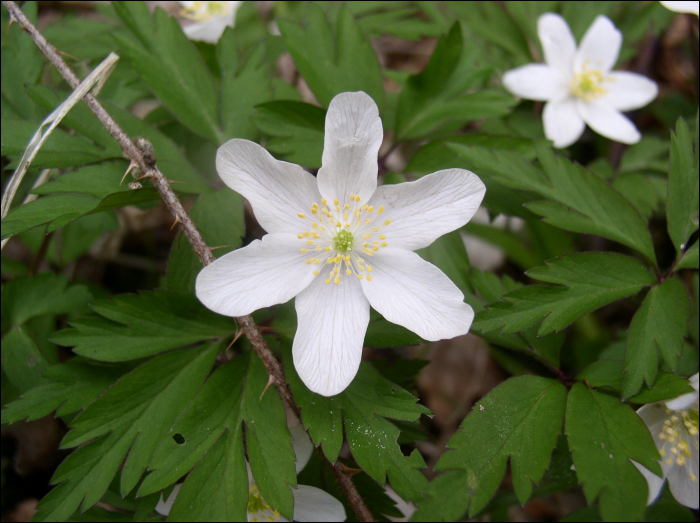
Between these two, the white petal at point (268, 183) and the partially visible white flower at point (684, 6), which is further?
the partially visible white flower at point (684, 6)

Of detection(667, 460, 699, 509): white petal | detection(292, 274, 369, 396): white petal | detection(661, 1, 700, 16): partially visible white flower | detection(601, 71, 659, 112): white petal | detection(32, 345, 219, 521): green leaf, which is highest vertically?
detection(661, 1, 700, 16): partially visible white flower

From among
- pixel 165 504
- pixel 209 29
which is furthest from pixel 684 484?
pixel 209 29

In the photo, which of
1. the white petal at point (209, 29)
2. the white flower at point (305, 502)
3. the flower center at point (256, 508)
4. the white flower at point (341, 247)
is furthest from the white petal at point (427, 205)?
the white petal at point (209, 29)

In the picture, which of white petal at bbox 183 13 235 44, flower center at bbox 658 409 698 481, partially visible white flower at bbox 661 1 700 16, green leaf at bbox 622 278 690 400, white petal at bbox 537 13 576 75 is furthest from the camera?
white petal at bbox 537 13 576 75

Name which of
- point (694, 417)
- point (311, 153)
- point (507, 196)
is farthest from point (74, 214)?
point (694, 417)

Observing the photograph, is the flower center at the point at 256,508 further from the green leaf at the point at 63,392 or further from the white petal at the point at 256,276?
the white petal at the point at 256,276

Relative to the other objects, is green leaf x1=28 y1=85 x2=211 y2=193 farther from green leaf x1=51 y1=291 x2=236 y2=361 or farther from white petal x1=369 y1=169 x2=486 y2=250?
white petal x1=369 y1=169 x2=486 y2=250

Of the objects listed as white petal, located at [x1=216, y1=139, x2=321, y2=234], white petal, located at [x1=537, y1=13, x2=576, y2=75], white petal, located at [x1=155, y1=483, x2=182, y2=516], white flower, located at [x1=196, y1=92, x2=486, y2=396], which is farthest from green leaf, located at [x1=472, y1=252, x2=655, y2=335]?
white petal, located at [x1=537, y1=13, x2=576, y2=75]
